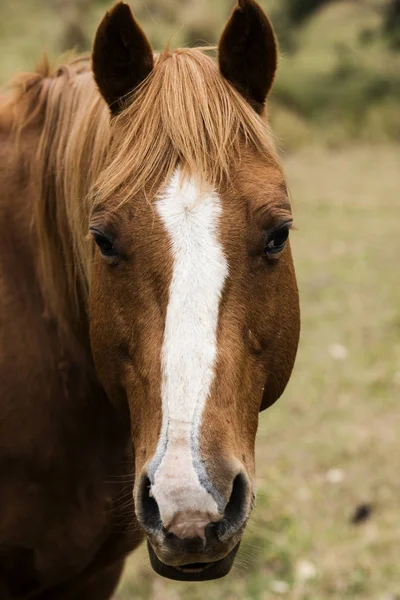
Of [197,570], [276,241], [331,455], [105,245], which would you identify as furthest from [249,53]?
[331,455]

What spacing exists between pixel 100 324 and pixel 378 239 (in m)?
7.25

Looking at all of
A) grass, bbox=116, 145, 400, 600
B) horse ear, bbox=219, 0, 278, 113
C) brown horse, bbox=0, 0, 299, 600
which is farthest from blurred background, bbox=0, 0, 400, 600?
brown horse, bbox=0, 0, 299, 600

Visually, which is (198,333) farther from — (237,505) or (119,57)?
A: (119,57)

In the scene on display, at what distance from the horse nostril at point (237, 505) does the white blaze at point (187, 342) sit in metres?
0.08

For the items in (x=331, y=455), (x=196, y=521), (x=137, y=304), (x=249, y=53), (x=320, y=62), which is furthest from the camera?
(x=320, y=62)

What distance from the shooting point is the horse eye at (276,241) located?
1923 millimetres

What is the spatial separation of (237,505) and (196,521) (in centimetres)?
14

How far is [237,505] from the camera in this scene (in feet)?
5.55

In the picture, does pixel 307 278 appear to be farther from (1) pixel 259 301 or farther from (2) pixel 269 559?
(1) pixel 259 301

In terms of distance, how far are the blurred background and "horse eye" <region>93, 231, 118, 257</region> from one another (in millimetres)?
643

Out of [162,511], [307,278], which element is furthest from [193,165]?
[307,278]

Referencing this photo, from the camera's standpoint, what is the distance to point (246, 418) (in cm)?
186

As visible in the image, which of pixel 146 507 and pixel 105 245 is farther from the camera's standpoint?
pixel 105 245

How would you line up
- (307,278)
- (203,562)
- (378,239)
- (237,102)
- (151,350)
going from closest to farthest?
(203,562), (151,350), (237,102), (307,278), (378,239)
